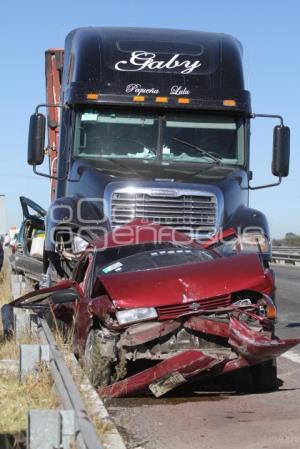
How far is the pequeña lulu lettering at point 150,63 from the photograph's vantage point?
11500 mm

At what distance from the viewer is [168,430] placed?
259 inches

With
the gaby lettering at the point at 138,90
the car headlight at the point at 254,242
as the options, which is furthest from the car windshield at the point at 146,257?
the gaby lettering at the point at 138,90

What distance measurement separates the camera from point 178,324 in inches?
301

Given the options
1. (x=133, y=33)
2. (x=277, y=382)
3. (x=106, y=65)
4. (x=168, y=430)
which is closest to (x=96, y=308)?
(x=168, y=430)

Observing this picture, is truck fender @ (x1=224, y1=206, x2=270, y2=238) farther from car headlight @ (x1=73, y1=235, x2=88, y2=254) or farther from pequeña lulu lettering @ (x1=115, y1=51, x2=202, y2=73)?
pequeña lulu lettering @ (x1=115, y1=51, x2=202, y2=73)

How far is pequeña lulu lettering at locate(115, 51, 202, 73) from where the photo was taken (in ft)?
37.7

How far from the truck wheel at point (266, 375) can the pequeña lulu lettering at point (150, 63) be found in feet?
15.8

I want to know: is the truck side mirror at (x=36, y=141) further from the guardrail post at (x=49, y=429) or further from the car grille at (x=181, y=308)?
the guardrail post at (x=49, y=429)

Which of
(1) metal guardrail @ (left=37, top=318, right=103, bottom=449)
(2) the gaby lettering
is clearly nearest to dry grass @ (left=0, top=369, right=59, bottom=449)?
(1) metal guardrail @ (left=37, top=318, right=103, bottom=449)

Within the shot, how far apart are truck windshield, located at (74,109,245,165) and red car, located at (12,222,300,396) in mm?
3236

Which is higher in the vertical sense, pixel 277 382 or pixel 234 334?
pixel 234 334

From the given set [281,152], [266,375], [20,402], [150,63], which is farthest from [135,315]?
[150,63]

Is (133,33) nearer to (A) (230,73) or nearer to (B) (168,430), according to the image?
(A) (230,73)

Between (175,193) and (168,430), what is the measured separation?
433 centimetres
